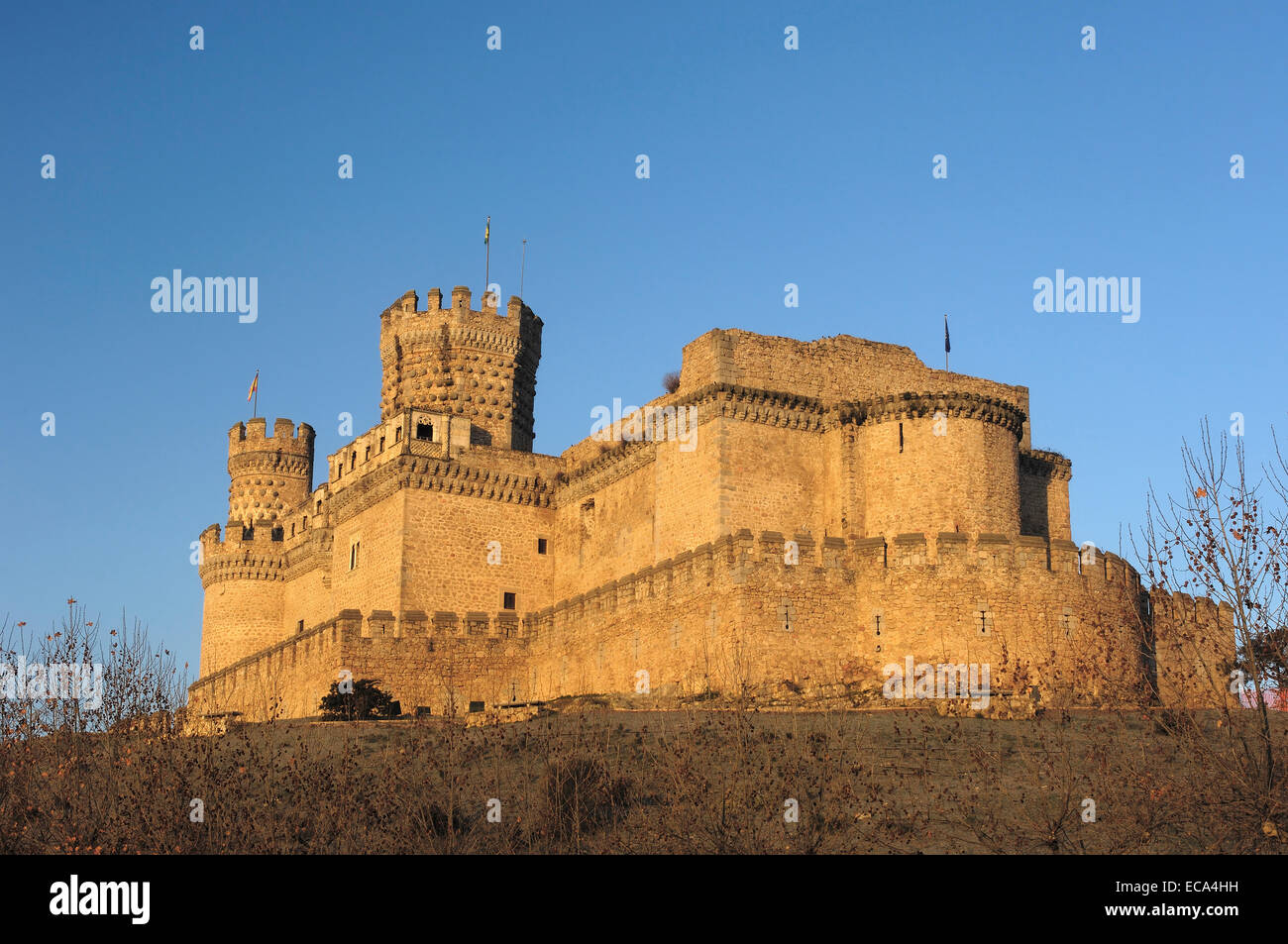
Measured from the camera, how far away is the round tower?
58.9 metres

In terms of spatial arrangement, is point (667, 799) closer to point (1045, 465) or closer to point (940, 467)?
point (940, 467)

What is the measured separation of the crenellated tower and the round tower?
967 centimetres

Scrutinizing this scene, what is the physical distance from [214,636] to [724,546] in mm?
28961

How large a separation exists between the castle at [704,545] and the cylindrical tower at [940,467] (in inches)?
2.3

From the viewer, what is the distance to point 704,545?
112 feet

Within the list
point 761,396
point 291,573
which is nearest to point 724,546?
point 761,396

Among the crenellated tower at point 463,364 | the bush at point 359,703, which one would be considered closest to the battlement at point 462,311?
the crenellated tower at point 463,364

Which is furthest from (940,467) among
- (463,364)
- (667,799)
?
(463,364)

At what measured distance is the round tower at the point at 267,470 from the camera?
5891 centimetres

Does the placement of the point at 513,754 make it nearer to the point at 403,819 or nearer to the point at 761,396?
the point at 403,819

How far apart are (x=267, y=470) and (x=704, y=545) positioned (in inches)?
1190

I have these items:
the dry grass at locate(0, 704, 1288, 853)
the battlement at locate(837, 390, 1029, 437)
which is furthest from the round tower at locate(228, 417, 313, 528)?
the dry grass at locate(0, 704, 1288, 853)

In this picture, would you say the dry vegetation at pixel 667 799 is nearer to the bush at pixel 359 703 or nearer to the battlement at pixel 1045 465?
the bush at pixel 359 703
